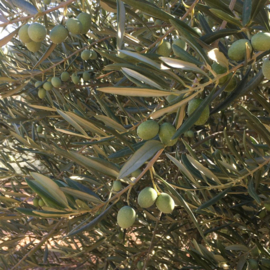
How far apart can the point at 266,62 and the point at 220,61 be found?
15 centimetres

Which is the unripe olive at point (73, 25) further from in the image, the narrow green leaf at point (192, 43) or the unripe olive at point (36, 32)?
the narrow green leaf at point (192, 43)

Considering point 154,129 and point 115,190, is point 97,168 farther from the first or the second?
point 154,129

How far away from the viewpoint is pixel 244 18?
2.73 ft

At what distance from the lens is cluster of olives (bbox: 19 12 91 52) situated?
41.4 inches

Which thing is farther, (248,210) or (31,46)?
(248,210)

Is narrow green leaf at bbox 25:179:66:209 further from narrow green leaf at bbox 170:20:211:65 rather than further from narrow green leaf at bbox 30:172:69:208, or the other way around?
narrow green leaf at bbox 170:20:211:65

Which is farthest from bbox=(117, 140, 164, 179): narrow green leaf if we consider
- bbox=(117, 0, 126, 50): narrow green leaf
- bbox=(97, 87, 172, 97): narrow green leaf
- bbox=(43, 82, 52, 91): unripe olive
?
bbox=(43, 82, 52, 91): unripe olive

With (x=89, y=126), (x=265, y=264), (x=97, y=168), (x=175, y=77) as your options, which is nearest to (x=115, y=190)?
(x=97, y=168)

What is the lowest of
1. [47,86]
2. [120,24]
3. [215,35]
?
[215,35]

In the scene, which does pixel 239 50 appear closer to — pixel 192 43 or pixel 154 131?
pixel 192 43

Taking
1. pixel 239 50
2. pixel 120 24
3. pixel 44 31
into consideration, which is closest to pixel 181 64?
pixel 239 50

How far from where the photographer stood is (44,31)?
1.06 m

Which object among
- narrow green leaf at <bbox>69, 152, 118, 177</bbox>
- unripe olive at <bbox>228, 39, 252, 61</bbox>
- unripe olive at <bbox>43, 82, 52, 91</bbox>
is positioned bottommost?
narrow green leaf at <bbox>69, 152, 118, 177</bbox>

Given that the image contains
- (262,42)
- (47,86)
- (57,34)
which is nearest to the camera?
(262,42)
